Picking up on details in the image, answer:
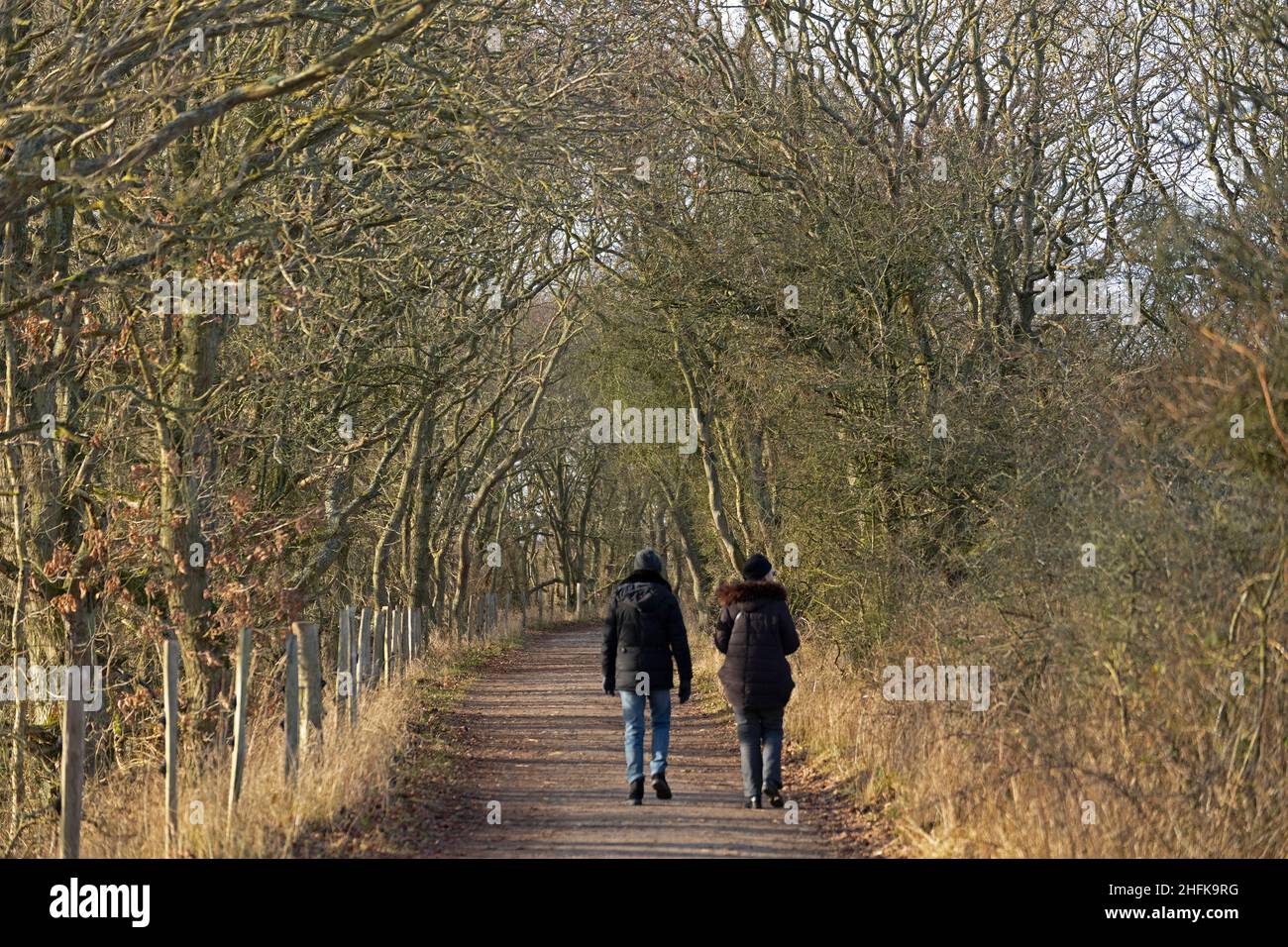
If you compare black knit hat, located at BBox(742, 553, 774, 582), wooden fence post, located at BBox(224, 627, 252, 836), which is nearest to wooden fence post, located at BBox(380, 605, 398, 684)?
black knit hat, located at BBox(742, 553, 774, 582)

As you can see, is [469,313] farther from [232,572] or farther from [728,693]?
[728,693]

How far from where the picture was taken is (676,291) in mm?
18688

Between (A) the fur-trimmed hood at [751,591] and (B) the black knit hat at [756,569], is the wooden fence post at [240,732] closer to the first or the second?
(A) the fur-trimmed hood at [751,591]

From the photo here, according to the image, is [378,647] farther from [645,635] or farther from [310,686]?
Result: [645,635]

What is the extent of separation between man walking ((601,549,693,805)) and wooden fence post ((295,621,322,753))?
8.73ft

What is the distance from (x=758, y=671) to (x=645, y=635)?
944mm

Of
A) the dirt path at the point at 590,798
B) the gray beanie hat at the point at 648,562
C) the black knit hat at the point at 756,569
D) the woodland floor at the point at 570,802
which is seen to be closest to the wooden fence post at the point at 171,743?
the woodland floor at the point at 570,802

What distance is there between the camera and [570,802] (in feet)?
39.7

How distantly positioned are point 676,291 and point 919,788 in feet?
30.4

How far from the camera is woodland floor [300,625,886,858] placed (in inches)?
397

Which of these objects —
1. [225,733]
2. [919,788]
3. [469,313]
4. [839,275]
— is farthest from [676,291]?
[919,788]

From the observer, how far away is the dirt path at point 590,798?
10164 mm

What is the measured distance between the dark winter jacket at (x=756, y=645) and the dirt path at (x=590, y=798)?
897mm

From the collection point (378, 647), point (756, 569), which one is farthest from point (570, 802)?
point (378, 647)
